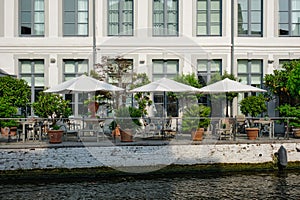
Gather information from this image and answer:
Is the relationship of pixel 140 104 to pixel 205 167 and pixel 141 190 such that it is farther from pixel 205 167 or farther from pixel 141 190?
pixel 141 190

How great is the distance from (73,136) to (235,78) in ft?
23.8

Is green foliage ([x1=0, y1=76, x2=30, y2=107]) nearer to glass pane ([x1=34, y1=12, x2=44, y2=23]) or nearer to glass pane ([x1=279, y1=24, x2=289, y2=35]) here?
glass pane ([x1=34, y1=12, x2=44, y2=23])

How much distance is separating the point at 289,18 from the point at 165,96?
6521 mm

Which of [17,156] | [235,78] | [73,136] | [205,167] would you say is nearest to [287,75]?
[235,78]

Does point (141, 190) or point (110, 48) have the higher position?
point (110, 48)

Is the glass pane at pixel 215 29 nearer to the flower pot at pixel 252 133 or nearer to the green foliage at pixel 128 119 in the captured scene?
the flower pot at pixel 252 133

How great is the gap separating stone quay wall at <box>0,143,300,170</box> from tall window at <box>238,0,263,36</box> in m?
6.88

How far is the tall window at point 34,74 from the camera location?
67.9 ft

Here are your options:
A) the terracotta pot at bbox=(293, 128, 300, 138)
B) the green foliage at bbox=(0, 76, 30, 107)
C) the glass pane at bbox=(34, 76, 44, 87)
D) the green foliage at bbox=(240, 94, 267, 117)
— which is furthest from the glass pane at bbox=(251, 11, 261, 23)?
the green foliage at bbox=(0, 76, 30, 107)

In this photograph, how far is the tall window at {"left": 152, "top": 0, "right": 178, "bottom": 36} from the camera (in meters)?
20.9

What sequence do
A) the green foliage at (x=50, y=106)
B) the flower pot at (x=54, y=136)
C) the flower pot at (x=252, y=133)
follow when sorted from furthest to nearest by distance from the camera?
the green foliage at (x=50, y=106) → the flower pot at (x=252, y=133) → the flower pot at (x=54, y=136)

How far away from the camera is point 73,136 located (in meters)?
16.7

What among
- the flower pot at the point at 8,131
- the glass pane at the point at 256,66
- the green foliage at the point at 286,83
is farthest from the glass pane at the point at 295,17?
the flower pot at the point at 8,131

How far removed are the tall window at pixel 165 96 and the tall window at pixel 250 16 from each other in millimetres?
3413
